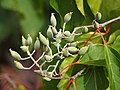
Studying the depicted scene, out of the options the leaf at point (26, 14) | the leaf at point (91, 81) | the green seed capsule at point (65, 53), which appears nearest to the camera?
the green seed capsule at point (65, 53)

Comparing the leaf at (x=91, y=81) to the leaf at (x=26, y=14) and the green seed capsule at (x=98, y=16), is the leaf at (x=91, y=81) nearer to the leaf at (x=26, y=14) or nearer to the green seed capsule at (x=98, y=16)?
the green seed capsule at (x=98, y=16)

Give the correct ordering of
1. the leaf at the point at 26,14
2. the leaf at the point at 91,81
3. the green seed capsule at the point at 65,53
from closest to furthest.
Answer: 1. the green seed capsule at the point at 65,53
2. the leaf at the point at 91,81
3. the leaf at the point at 26,14

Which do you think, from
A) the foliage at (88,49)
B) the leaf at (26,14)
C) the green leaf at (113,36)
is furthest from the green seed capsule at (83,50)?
the leaf at (26,14)

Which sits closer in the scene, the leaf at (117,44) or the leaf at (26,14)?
the leaf at (117,44)

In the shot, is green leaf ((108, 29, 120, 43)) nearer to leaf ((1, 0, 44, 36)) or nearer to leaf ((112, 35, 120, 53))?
leaf ((112, 35, 120, 53))

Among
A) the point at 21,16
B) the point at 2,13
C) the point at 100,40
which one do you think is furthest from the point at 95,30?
the point at 2,13

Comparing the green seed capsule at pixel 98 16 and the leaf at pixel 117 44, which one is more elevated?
the green seed capsule at pixel 98 16

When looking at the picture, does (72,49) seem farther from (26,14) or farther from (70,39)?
(26,14)

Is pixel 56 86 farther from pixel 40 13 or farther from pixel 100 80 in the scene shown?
pixel 40 13
